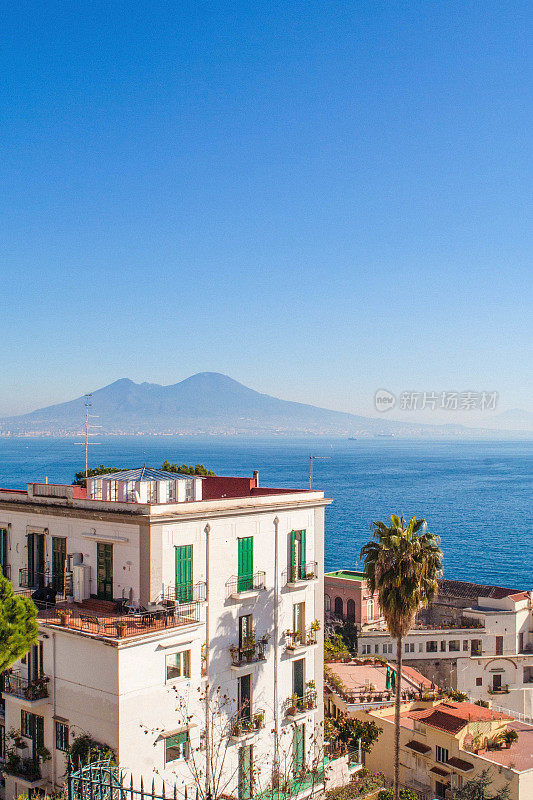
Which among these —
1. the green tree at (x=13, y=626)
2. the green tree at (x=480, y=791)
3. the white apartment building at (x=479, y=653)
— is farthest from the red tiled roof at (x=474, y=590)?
the green tree at (x=13, y=626)

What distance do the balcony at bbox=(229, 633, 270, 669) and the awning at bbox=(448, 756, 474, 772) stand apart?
15.0m

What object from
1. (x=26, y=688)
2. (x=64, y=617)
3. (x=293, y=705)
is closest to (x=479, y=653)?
(x=293, y=705)

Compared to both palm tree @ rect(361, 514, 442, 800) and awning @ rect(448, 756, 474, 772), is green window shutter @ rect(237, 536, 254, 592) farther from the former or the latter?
awning @ rect(448, 756, 474, 772)

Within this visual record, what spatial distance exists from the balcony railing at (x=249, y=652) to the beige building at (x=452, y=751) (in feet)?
47.8

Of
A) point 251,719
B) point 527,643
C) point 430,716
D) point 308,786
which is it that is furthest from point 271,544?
point 527,643

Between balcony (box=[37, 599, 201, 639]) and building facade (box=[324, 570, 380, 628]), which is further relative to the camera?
building facade (box=[324, 570, 380, 628])

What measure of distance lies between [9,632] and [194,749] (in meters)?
8.58

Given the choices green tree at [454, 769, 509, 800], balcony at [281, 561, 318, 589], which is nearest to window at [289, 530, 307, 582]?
balcony at [281, 561, 318, 589]

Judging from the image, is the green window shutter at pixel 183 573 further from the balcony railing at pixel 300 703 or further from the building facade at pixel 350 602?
the building facade at pixel 350 602

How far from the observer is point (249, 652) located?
26.7 meters

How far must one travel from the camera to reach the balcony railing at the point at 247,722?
→ 2566cm

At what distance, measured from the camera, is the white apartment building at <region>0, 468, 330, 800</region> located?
858 inches

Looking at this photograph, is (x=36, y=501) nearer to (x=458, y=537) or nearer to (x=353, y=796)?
(x=353, y=796)

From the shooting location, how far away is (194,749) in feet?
77.1
